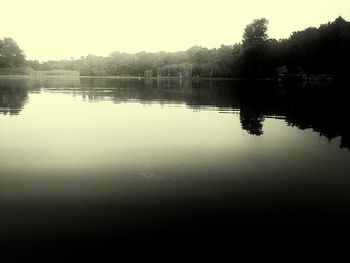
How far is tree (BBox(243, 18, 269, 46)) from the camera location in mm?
126050

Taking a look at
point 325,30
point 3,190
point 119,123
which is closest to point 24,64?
point 325,30

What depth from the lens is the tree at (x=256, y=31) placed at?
126050 mm

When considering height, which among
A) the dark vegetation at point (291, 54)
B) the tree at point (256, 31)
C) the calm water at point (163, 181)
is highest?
the tree at point (256, 31)

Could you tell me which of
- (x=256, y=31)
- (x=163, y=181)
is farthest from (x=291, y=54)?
(x=163, y=181)

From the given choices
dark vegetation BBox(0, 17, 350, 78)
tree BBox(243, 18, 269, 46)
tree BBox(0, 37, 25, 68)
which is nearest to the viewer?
dark vegetation BBox(0, 17, 350, 78)

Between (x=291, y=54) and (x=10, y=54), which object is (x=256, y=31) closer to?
(x=291, y=54)

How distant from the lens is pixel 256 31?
126438 mm

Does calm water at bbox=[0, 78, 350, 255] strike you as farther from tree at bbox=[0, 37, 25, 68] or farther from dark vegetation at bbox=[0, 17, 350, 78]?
tree at bbox=[0, 37, 25, 68]

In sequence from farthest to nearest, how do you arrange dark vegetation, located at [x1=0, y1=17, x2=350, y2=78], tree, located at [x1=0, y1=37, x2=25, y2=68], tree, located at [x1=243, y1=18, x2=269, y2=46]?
tree, located at [x1=0, y1=37, x2=25, y2=68] → tree, located at [x1=243, y1=18, x2=269, y2=46] → dark vegetation, located at [x1=0, y1=17, x2=350, y2=78]

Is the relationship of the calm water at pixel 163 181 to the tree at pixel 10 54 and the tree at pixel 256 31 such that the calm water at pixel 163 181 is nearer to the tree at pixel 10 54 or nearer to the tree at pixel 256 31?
the tree at pixel 256 31

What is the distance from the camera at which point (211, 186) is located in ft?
32.9

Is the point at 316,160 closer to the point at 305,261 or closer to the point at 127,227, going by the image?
the point at 305,261

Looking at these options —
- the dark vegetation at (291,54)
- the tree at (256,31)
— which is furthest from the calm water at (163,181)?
the tree at (256,31)

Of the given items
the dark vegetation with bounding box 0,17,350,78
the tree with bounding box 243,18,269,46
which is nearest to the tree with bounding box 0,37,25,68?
the dark vegetation with bounding box 0,17,350,78
